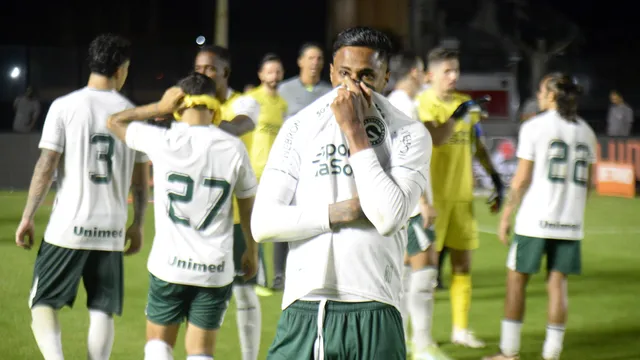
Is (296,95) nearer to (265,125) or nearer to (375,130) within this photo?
(265,125)

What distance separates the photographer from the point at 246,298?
6484mm

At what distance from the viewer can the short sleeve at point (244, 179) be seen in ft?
17.3

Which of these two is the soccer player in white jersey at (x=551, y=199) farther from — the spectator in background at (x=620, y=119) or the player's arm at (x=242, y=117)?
the spectator in background at (x=620, y=119)

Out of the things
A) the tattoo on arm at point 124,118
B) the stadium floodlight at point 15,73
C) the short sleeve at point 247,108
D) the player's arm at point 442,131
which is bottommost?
the tattoo on arm at point 124,118

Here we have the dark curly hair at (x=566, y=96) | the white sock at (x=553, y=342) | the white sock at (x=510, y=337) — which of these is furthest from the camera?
the white sock at (x=553, y=342)

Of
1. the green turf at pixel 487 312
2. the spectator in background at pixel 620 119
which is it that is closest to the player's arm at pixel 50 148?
the green turf at pixel 487 312

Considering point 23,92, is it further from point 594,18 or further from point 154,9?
point 594,18

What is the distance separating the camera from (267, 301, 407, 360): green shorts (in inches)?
A: 137

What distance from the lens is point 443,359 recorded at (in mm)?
6984

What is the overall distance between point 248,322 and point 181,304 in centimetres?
125

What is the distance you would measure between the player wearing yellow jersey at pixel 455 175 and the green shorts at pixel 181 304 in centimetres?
268

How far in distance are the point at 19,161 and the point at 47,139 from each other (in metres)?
17.5

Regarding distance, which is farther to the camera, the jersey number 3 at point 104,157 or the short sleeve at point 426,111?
the short sleeve at point 426,111

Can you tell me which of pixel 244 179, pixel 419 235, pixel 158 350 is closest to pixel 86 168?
pixel 244 179
